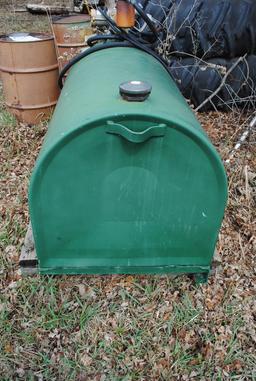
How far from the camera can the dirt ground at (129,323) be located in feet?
6.82

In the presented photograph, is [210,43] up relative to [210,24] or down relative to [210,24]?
down

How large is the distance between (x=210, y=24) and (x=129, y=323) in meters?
3.45

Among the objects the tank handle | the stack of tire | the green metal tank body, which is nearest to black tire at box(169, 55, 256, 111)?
the stack of tire

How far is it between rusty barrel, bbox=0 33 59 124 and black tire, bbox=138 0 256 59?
1.31 metres

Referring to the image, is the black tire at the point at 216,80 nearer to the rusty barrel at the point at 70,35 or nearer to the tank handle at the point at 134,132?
the rusty barrel at the point at 70,35

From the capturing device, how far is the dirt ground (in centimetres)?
208

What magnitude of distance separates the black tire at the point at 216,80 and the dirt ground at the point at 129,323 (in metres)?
2.28

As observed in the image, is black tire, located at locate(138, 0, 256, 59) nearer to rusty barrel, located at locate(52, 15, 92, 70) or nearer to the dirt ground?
rusty barrel, located at locate(52, 15, 92, 70)

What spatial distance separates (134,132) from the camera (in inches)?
67.9

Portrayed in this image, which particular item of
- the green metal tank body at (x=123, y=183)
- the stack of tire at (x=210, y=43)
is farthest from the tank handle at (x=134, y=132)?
the stack of tire at (x=210, y=43)

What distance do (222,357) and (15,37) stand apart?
3.66m

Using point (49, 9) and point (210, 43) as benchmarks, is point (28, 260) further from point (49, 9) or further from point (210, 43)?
point (49, 9)

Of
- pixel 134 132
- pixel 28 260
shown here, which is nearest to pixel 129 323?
pixel 28 260

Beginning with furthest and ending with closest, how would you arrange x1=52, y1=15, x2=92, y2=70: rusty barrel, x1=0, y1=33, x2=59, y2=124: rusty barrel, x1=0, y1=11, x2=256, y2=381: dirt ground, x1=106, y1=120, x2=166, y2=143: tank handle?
1. x1=52, y1=15, x2=92, y2=70: rusty barrel
2. x1=0, y1=33, x2=59, y2=124: rusty barrel
3. x1=0, y1=11, x2=256, y2=381: dirt ground
4. x1=106, y1=120, x2=166, y2=143: tank handle
